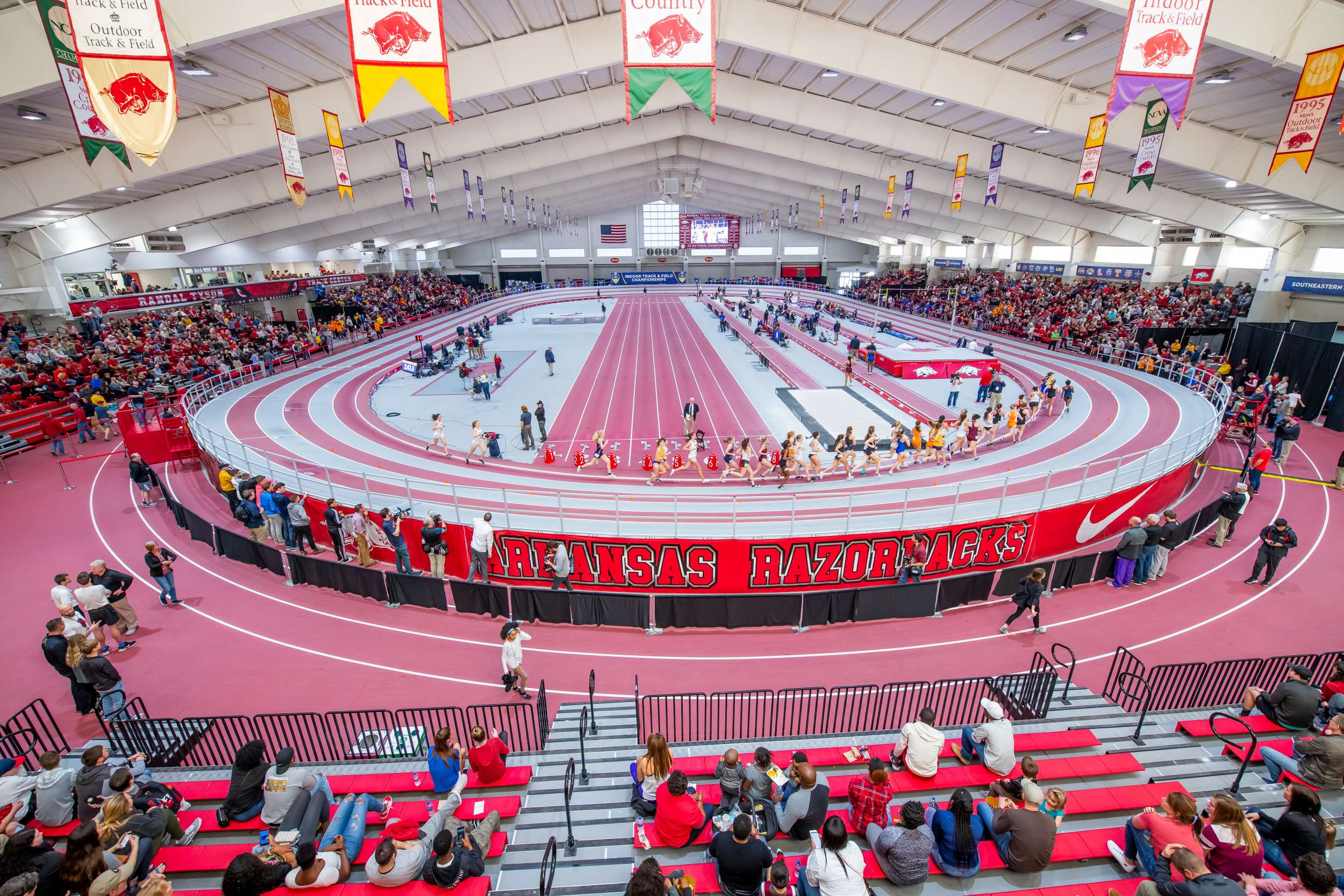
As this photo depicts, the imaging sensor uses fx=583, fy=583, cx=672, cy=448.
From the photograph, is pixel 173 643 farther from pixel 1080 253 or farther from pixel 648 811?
pixel 1080 253

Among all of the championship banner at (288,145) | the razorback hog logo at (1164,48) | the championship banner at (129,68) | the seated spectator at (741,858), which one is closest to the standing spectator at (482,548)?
the seated spectator at (741,858)

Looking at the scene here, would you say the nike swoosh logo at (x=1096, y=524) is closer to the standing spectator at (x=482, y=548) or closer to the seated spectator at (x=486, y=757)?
the standing spectator at (x=482, y=548)

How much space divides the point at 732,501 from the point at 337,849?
348 inches

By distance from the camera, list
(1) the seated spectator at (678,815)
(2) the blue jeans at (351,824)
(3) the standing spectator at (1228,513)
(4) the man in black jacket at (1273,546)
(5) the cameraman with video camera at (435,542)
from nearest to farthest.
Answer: (1) the seated spectator at (678,815) < (2) the blue jeans at (351,824) < (4) the man in black jacket at (1273,546) < (5) the cameraman with video camera at (435,542) < (3) the standing spectator at (1228,513)

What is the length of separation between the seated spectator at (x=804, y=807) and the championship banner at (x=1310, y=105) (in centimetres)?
1840

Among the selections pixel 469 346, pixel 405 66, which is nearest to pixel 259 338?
pixel 469 346

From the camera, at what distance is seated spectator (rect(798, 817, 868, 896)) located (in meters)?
4.77

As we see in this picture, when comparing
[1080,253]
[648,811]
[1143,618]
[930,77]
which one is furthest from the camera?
[1080,253]

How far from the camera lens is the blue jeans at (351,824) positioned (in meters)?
5.77

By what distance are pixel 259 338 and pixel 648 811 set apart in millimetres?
38186

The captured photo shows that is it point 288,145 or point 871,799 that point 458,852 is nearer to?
point 871,799

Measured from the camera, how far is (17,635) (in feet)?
34.4

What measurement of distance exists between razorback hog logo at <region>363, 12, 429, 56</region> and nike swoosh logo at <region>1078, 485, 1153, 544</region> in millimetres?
17013

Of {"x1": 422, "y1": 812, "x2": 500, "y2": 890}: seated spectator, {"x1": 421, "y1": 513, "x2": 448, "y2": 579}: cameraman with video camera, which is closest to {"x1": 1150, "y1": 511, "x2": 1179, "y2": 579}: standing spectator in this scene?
{"x1": 422, "y1": 812, "x2": 500, "y2": 890}: seated spectator
